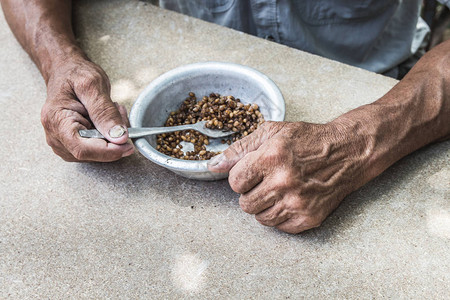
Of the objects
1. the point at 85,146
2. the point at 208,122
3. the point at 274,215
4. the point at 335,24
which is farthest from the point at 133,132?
the point at 335,24

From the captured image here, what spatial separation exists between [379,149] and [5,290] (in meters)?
A: 1.14

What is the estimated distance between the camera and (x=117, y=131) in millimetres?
1244

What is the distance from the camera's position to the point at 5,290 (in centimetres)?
113

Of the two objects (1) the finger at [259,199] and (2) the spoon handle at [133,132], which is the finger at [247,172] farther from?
(2) the spoon handle at [133,132]

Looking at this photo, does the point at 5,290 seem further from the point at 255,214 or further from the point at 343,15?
the point at 343,15

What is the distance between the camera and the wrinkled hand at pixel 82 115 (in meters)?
1.25

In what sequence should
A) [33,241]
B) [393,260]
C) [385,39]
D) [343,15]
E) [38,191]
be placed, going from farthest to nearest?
[385,39]
[343,15]
[38,191]
[33,241]
[393,260]

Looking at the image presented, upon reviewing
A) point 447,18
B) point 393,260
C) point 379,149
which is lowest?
point 447,18

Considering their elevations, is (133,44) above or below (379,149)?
below

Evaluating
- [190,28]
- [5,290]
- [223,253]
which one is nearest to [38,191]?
[5,290]

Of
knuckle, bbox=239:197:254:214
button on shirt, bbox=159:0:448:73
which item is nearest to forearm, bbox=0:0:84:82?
button on shirt, bbox=159:0:448:73

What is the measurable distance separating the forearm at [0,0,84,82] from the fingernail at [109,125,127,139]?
47 centimetres

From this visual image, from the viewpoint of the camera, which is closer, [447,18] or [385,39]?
[385,39]

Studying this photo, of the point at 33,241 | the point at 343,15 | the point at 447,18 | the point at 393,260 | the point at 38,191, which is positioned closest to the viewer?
the point at 393,260
